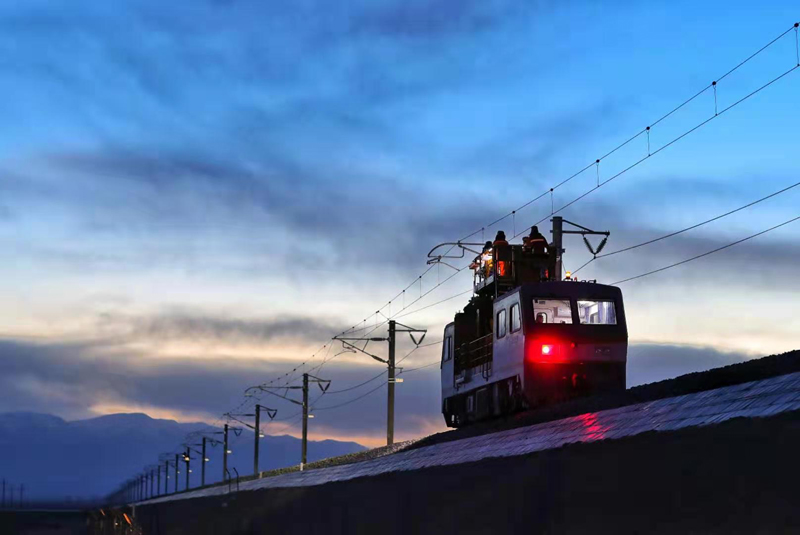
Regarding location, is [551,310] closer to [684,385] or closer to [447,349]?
[684,385]

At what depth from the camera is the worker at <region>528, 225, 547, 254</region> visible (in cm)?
3362

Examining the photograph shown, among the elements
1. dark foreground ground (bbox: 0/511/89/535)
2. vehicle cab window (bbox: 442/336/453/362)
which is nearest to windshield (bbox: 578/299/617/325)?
vehicle cab window (bbox: 442/336/453/362)

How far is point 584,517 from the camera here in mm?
8289

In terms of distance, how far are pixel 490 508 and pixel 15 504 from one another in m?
176

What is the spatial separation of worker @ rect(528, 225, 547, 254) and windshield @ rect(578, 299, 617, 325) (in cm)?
488

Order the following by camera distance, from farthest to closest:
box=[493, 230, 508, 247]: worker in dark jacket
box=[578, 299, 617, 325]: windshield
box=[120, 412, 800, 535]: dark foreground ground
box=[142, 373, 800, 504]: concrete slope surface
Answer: box=[493, 230, 508, 247]: worker in dark jacket → box=[578, 299, 617, 325]: windshield → box=[142, 373, 800, 504]: concrete slope surface → box=[120, 412, 800, 535]: dark foreground ground

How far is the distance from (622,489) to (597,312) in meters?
21.3

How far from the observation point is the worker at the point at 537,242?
3362 centimetres

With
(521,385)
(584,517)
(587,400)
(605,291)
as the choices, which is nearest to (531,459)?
(584,517)

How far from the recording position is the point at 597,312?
28.8 m

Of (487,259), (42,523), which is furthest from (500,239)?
(42,523)

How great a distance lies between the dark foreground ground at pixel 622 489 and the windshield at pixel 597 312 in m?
14.8

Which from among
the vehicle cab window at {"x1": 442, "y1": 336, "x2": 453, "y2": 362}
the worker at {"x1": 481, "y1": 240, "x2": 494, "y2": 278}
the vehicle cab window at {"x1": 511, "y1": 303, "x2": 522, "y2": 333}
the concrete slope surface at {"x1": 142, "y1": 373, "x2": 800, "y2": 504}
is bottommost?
the concrete slope surface at {"x1": 142, "y1": 373, "x2": 800, "y2": 504}

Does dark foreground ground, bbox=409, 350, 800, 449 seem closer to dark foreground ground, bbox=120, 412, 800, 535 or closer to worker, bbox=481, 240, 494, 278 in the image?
dark foreground ground, bbox=120, 412, 800, 535
